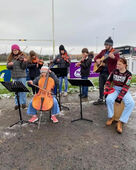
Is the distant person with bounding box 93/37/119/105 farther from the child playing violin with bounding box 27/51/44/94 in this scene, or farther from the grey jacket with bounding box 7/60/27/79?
the grey jacket with bounding box 7/60/27/79

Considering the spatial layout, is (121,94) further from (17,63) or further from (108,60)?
(17,63)

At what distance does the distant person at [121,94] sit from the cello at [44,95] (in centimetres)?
140

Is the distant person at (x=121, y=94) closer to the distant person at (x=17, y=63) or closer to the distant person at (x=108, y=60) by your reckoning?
the distant person at (x=108, y=60)

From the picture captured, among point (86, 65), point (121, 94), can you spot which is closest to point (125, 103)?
point (121, 94)

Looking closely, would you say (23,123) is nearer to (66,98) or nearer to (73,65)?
(66,98)

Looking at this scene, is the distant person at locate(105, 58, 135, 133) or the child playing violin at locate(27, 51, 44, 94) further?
the child playing violin at locate(27, 51, 44, 94)

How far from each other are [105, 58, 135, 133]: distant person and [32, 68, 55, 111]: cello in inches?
55.1

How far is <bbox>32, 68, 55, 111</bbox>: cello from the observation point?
3.10 metres

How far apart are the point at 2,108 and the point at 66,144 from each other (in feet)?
9.71

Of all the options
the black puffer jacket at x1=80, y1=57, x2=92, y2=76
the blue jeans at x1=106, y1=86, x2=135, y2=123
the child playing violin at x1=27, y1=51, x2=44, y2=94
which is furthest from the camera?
the black puffer jacket at x1=80, y1=57, x2=92, y2=76

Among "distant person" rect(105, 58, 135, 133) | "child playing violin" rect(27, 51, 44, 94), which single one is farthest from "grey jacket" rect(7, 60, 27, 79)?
"distant person" rect(105, 58, 135, 133)

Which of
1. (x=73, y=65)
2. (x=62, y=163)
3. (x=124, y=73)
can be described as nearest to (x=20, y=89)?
(x=62, y=163)

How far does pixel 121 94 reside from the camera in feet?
10.7

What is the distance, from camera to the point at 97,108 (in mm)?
4586
